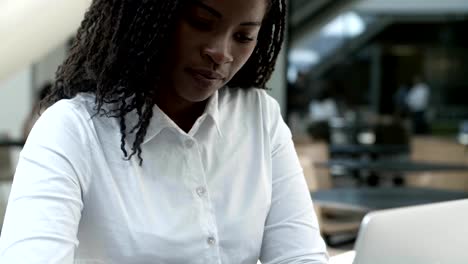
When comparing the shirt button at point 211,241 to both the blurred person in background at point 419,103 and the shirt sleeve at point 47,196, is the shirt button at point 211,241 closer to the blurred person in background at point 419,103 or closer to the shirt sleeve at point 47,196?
the shirt sleeve at point 47,196

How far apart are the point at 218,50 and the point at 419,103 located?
8.40m

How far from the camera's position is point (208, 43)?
1.08m

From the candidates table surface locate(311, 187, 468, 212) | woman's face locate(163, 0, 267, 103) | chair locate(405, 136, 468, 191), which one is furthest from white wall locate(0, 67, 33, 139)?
woman's face locate(163, 0, 267, 103)

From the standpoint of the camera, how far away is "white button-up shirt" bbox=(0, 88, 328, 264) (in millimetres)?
999

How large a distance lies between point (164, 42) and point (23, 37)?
2802 mm

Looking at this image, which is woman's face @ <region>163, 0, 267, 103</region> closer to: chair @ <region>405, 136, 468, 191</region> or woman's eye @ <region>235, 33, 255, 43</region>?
woman's eye @ <region>235, 33, 255, 43</region>

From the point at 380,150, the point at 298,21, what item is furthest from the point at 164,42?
the point at 298,21

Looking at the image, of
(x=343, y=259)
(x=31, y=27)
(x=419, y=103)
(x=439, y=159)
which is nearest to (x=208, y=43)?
(x=343, y=259)

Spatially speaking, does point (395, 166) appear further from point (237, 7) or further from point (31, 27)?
point (237, 7)

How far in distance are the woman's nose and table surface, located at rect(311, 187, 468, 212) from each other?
7.53 ft

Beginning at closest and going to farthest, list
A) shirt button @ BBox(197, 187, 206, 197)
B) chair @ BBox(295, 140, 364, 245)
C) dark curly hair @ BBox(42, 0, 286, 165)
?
dark curly hair @ BBox(42, 0, 286, 165) → shirt button @ BBox(197, 187, 206, 197) → chair @ BBox(295, 140, 364, 245)

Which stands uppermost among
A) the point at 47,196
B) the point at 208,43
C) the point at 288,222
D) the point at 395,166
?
the point at 208,43

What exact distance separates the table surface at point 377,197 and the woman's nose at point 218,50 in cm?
230

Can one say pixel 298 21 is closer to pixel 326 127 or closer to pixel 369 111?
pixel 326 127
